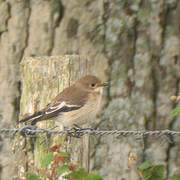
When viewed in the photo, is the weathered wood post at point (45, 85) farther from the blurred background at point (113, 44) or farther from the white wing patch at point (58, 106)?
the blurred background at point (113, 44)

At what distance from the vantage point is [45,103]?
338 centimetres

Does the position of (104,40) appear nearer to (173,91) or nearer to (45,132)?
(173,91)

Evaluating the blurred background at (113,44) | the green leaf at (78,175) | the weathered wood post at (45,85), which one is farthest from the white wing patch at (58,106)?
the green leaf at (78,175)

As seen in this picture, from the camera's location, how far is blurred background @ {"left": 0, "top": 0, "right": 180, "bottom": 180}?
4969mm

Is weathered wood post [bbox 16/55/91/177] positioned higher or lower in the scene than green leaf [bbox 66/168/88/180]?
higher

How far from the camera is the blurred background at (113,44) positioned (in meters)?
4.97

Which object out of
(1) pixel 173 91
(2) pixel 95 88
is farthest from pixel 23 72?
Result: (1) pixel 173 91

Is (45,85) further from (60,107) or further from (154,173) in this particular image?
(154,173)

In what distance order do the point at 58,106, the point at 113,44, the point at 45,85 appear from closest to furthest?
the point at 45,85, the point at 58,106, the point at 113,44

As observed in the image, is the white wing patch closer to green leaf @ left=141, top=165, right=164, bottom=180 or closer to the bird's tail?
the bird's tail

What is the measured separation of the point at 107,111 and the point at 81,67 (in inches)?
69.1

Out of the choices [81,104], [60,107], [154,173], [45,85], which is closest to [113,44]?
[81,104]

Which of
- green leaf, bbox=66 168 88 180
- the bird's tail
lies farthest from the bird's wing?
green leaf, bbox=66 168 88 180

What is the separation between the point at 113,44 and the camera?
5020 millimetres
